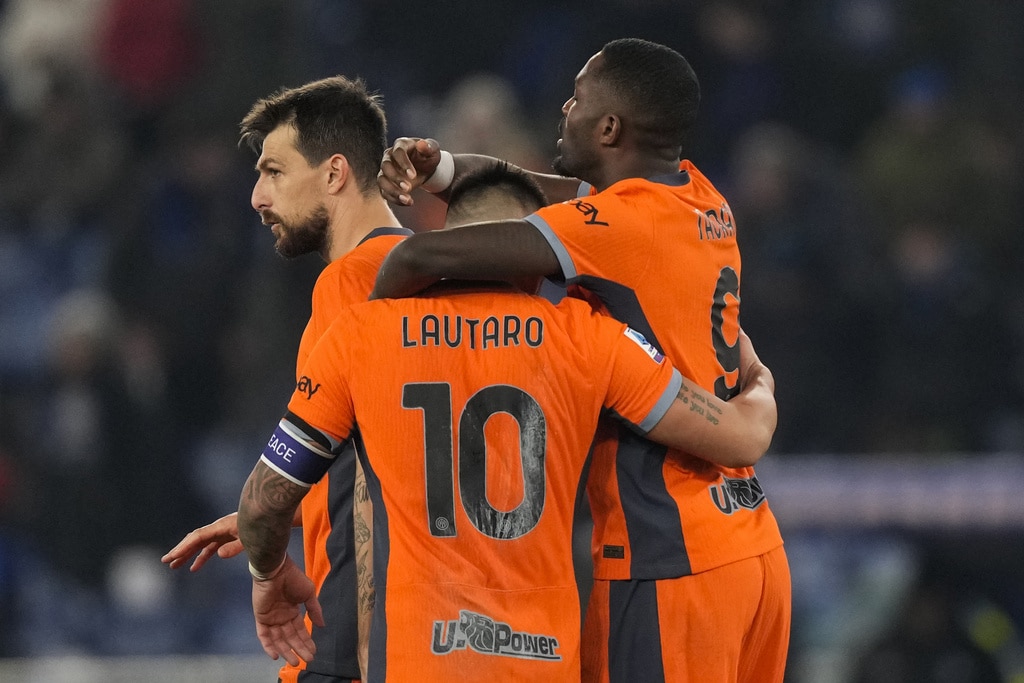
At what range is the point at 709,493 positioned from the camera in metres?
3.51

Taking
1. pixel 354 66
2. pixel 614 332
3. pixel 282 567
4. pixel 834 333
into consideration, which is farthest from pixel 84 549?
pixel 614 332

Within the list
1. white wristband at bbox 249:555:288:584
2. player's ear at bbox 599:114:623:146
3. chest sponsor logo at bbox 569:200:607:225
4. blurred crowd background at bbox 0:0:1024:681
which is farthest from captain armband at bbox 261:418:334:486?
blurred crowd background at bbox 0:0:1024:681

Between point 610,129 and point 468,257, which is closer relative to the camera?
point 468,257

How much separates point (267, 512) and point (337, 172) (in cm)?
113

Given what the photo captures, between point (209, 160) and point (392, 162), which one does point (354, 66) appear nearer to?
point (209, 160)

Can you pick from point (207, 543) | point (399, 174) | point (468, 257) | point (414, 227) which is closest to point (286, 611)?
point (207, 543)

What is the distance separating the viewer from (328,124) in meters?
4.07

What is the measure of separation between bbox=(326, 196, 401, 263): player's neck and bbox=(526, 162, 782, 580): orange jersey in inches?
30.6

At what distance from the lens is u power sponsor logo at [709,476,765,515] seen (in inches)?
139

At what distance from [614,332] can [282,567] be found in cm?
98

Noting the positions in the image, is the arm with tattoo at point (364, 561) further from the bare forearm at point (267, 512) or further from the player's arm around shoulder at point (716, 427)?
the player's arm around shoulder at point (716, 427)

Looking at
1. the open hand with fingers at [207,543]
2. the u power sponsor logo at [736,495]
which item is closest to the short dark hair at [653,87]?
the u power sponsor logo at [736,495]

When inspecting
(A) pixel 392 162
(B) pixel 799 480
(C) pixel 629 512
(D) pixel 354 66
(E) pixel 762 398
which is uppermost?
(D) pixel 354 66

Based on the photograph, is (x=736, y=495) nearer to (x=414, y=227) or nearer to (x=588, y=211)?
(x=588, y=211)
